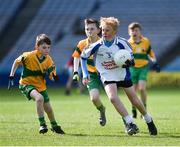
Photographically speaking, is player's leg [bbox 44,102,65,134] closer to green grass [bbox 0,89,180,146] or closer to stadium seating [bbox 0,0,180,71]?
green grass [bbox 0,89,180,146]

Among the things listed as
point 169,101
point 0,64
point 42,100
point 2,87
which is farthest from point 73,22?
point 42,100

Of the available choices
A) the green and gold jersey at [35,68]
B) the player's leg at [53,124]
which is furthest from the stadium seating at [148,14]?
the player's leg at [53,124]

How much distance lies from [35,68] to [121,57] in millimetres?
1630

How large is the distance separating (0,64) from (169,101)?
16851 mm

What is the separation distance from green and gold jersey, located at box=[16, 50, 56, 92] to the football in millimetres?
1297

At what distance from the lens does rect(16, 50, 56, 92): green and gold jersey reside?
35.7 ft

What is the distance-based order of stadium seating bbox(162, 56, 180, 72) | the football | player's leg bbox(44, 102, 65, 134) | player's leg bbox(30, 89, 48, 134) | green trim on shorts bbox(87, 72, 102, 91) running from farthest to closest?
stadium seating bbox(162, 56, 180, 72) < green trim on shorts bbox(87, 72, 102, 91) < player's leg bbox(44, 102, 65, 134) < player's leg bbox(30, 89, 48, 134) < the football

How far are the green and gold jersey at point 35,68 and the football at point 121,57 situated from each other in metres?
1.30

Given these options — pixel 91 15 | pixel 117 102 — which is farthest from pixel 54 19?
pixel 117 102

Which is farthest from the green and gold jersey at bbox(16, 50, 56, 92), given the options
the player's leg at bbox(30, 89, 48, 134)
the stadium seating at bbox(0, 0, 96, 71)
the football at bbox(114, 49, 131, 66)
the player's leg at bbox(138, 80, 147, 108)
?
the stadium seating at bbox(0, 0, 96, 71)

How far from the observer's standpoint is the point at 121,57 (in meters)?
10.0

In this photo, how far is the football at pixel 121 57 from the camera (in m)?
10.0

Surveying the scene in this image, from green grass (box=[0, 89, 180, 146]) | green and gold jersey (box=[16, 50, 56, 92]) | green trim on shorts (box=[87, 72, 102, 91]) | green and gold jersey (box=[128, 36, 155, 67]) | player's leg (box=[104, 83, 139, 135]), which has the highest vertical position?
green and gold jersey (box=[128, 36, 155, 67])

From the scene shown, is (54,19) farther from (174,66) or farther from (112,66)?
(112,66)
